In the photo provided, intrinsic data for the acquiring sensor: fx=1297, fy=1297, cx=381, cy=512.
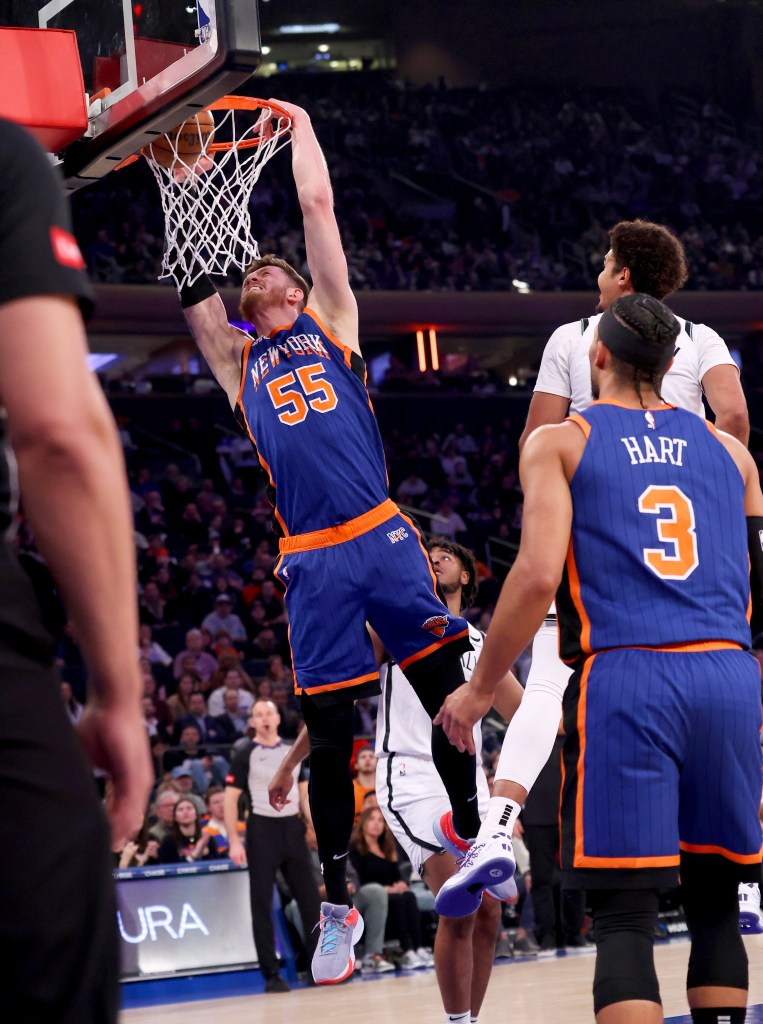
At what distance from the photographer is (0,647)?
168cm

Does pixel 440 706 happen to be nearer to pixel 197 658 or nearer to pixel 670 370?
pixel 670 370

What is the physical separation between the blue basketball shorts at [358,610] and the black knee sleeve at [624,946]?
1.92m

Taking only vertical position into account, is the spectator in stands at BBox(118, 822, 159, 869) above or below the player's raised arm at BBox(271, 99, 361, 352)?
below

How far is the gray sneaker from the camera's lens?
5434mm

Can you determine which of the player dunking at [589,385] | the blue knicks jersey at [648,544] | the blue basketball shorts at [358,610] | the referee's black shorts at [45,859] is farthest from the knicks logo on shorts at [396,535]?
the referee's black shorts at [45,859]

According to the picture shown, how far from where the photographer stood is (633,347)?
12.3 feet

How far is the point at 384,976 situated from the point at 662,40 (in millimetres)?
25491

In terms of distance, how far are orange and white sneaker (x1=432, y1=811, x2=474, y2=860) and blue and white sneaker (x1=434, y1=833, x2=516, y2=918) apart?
1.69ft

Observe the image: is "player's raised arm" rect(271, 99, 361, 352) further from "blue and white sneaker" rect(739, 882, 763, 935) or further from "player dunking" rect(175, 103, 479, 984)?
"blue and white sneaker" rect(739, 882, 763, 935)

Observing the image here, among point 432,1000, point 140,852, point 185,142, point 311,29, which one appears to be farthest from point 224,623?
point 311,29

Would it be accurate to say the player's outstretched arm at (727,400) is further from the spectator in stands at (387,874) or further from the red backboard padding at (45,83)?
the spectator in stands at (387,874)

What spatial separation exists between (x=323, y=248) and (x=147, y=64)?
1.07 metres

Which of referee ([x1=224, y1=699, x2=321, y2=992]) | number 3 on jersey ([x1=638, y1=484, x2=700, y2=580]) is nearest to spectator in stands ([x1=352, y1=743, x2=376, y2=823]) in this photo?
referee ([x1=224, y1=699, x2=321, y2=992])

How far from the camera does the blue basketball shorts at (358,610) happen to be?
524cm
